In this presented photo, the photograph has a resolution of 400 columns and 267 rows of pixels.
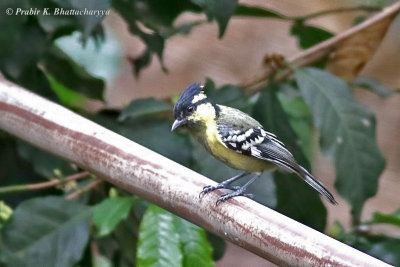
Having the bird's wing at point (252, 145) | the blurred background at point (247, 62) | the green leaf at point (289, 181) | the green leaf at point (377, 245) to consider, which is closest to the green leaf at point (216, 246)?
the green leaf at point (289, 181)

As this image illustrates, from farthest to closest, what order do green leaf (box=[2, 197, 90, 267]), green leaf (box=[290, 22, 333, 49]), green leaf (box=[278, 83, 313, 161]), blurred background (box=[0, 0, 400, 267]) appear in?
blurred background (box=[0, 0, 400, 267]) → green leaf (box=[278, 83, 313, 161]) → green leaf (box=[290, 22, 333, 49]) → green leaf (box=[2, 197, 90, 267])

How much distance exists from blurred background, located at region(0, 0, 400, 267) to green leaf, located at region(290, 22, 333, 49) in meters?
1.01

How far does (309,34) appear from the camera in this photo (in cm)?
227

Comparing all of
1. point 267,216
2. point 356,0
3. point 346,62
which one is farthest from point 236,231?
point 356,0

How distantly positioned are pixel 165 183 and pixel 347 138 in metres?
0.70

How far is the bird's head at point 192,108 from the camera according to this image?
5.27 feet

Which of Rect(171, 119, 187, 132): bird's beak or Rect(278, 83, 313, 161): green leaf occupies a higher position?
Rect(171, 119, 187, 132): bird's beak

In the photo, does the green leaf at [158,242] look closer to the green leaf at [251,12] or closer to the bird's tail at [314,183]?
the bird's tail at [314,183]

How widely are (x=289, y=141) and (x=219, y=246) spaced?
0.31 m

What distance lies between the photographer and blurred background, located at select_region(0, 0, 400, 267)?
11.8ft

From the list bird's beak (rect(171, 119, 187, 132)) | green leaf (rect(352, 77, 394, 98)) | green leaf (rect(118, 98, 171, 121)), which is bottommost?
green leaf (rect(352, 77, 394, 98))

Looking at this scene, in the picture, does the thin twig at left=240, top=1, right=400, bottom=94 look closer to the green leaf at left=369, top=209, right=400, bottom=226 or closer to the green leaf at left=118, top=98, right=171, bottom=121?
the green leaf at left=118, top=98, right=171, bottom=121

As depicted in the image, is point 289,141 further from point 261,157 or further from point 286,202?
point 261,157
